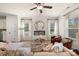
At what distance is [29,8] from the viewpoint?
2.41 meters

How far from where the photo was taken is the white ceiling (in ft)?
7.71

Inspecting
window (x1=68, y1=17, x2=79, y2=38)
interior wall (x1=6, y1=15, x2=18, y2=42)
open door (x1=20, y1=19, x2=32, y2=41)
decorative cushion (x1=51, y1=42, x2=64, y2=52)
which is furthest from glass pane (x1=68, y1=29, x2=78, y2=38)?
interior wall (x1=6, y1=15, x2=18, y2=42)

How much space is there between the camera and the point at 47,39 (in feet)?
8.03

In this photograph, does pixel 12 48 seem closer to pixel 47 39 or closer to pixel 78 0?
pixel 47 39

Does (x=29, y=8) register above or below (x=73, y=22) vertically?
above

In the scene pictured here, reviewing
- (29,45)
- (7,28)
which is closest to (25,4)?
(7,28)

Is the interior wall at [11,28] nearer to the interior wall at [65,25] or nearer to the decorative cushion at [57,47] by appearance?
the decorative cushion at [57,47]

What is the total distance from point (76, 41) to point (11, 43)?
1.09m

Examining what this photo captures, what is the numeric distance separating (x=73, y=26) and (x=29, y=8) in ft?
2.67

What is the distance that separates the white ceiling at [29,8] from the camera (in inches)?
92.5

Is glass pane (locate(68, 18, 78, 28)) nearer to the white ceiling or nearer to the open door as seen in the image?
the white ceiling

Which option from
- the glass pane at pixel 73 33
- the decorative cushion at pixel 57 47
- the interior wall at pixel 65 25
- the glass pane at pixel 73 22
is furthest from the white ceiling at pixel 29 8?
the decorative cushion at pixel 57 47

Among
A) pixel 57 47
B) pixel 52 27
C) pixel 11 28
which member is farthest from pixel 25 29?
pixel 57 47

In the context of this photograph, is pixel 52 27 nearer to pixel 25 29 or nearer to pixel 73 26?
pixel 73 26
